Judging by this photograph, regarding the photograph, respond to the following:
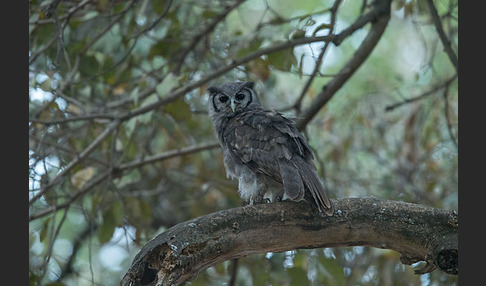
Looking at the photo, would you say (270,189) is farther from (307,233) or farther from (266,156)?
(307,233)

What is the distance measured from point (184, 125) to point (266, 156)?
2500 mm

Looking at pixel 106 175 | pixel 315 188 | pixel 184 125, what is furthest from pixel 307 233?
pixel 184 125

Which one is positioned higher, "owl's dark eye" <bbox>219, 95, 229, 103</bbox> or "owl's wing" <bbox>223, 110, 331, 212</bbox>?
"owl's dark eye" <bbox>219, 95, 229, 103</bbox>

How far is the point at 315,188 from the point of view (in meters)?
3.30

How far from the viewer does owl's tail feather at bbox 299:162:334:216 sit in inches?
122

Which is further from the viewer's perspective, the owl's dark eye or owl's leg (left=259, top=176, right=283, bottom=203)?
the owl's dark eye

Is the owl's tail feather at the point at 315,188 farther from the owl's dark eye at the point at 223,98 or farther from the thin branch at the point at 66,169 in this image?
the thin branch at the point at 66,169

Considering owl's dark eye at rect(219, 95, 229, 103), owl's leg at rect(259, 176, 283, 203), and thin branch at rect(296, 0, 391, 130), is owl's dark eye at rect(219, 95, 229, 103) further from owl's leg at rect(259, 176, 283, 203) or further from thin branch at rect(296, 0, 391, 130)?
owl's leg at rect(259, 176, 283, 203)

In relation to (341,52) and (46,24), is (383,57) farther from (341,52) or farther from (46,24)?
(46,24)

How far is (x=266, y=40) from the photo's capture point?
Answer: 16.6 ft

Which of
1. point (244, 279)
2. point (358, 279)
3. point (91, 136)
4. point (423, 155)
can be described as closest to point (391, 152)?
point (423, 155)

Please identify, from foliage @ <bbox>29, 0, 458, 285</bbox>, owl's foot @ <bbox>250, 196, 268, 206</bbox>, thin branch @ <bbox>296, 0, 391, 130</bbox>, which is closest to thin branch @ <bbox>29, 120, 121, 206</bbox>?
foliage @ <bbox>29, 0, 458, 285</bbox>

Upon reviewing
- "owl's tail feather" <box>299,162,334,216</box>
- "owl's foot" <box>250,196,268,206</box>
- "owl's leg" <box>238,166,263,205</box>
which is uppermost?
"owl's leg" <box>238,166,263,205</box>

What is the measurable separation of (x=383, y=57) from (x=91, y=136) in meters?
4.52
